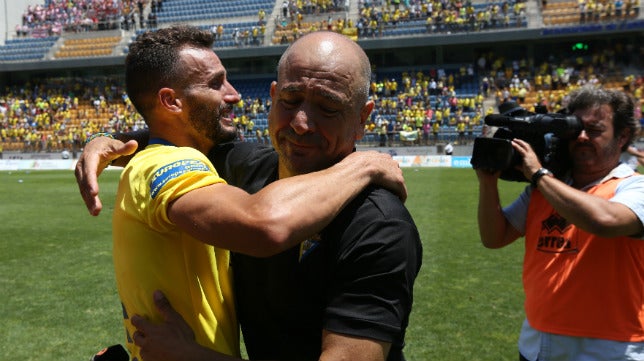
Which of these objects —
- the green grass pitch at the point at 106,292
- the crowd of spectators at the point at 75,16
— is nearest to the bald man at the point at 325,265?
the green grass pitch at the point at 106,292

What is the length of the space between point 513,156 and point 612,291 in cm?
78

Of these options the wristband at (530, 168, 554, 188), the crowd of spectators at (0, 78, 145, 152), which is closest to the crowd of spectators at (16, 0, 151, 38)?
the crowd of spectators at (0, 78, 145, 152)

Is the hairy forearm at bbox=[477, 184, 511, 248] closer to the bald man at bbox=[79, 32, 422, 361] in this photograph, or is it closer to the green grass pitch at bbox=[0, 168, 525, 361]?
the bald man at bbox=[79, 32, 422, 361]

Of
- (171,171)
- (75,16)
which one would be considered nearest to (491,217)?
(171,171)

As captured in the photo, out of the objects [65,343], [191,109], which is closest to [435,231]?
[65,343]

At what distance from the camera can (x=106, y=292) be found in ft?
25.1

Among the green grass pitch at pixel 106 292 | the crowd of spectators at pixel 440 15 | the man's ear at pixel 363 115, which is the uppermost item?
the man's ear at pixel 363 115

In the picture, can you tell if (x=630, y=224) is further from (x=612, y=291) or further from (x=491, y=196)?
(x=491, y=196)

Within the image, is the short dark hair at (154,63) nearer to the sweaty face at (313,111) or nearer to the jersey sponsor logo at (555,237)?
the sweaty face at (313,111)

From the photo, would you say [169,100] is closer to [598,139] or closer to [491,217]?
[491,217]

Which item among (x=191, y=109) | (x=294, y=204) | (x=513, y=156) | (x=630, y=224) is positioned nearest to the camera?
(x=294, y=204)

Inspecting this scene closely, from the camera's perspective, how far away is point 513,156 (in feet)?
9.77

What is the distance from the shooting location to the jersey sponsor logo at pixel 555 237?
296 cm

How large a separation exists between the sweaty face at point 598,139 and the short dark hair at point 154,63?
1.94 meters
